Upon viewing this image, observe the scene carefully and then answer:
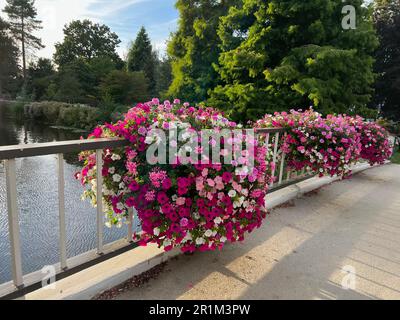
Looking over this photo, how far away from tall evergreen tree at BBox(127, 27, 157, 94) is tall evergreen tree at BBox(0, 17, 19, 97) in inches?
566

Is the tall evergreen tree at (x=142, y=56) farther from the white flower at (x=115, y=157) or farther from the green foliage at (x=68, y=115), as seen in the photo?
the white flower at (x=115, y=157)

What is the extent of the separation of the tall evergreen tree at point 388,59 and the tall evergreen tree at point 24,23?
113 feet

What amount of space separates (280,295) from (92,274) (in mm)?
1099

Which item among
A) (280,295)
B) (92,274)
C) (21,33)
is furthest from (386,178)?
(21,33)

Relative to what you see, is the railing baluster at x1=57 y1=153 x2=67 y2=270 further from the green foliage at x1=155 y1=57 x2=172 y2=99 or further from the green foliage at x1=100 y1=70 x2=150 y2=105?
the green foliage at x1=155 y1=57 x2=172 y2=99

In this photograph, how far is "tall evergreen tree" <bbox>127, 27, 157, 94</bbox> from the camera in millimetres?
26016

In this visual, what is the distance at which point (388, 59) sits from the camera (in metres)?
14.7

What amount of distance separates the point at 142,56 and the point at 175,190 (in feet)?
89.0

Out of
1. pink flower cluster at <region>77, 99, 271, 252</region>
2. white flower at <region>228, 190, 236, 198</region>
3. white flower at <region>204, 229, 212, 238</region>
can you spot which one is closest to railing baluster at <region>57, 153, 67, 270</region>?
pink flower cluster at <region>77, 99, 271, 252</region>

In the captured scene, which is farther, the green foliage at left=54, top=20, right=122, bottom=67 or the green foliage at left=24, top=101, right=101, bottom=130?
the green foliage at left=54, top=20, right=122, bottom=67

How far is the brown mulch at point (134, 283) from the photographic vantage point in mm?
1622

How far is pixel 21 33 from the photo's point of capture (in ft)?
112

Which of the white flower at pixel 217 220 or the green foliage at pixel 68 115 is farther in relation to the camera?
the green foliage at pixel 68 115

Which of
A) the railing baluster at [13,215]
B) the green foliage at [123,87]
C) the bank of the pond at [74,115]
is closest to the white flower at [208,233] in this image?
the railing baluster at [13,215]
